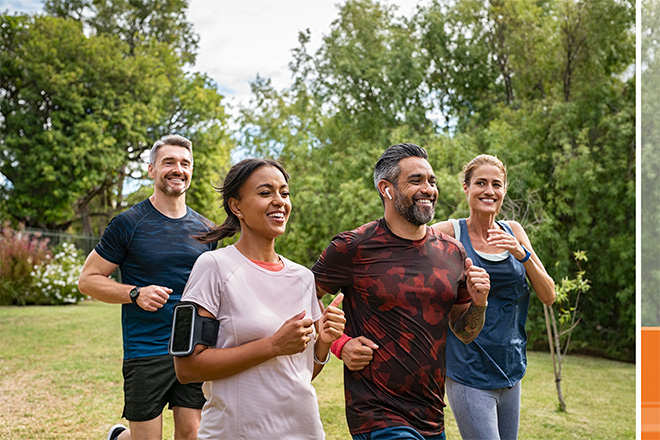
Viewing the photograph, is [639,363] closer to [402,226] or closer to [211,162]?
[402,226]

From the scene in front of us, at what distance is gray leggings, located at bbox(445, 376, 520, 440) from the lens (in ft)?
10.2

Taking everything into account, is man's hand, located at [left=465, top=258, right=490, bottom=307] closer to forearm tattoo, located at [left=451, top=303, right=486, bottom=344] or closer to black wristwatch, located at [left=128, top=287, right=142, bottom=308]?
forearm tattoo, located at [left=451, top=303, right=486, bottom=344]

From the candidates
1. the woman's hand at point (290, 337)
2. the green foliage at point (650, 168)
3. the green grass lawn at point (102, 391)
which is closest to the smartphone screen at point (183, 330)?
the woman's hand at point (290, 337)

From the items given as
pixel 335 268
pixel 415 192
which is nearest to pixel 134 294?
pixel 335 268

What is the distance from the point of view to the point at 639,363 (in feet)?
13.5

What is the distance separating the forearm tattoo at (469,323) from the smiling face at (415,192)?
0.43 meters

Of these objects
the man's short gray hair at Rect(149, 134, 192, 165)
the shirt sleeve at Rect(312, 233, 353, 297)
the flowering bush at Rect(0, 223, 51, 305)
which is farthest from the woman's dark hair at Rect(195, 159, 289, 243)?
the flowering bush at Rect(0, 223, 51, 305)

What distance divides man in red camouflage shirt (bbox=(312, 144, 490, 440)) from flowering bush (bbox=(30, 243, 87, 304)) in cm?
1630

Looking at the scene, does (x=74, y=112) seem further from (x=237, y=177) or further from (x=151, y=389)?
(x=237, y=177)

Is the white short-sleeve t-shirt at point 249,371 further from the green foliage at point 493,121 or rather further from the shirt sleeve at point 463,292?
the green foliage at point 493,121

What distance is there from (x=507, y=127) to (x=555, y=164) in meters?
1.52

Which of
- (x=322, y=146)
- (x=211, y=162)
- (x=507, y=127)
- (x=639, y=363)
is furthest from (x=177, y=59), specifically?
(x=639, y=363)

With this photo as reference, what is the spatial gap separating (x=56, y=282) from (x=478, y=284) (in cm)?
1686

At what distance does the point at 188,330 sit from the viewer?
2150mm
